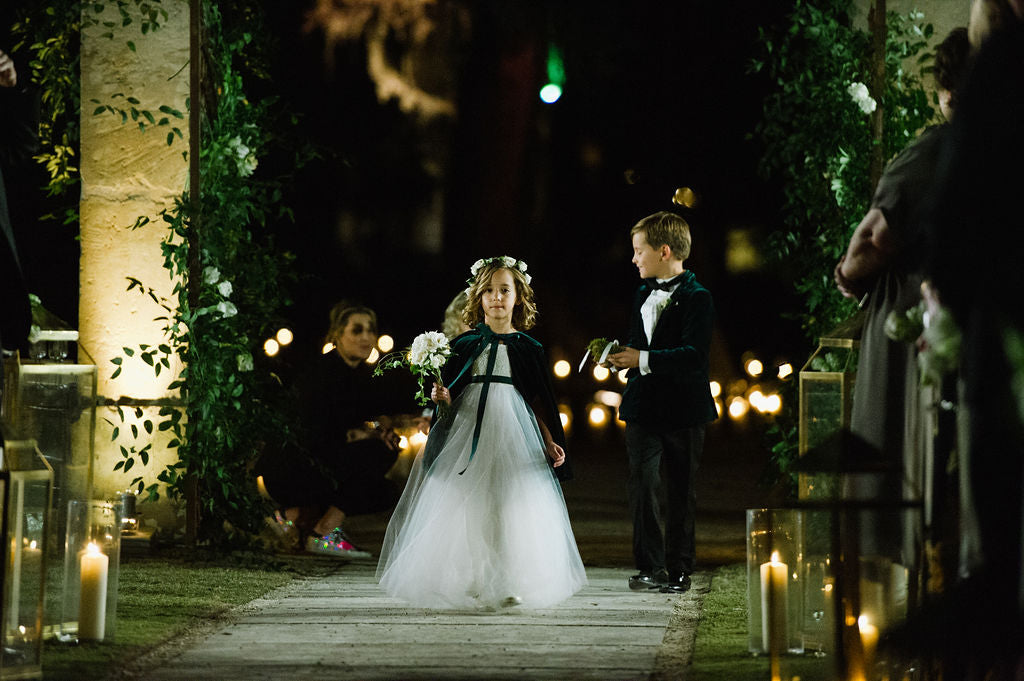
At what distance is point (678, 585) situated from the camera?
5570 mm

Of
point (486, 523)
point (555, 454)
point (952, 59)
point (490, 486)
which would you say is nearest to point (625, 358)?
point (555, 454)

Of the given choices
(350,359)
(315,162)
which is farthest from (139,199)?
(315,162)

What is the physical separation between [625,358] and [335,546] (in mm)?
2163

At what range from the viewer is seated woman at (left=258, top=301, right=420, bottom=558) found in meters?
7.01

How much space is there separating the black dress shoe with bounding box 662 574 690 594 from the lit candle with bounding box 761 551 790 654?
1.38 m

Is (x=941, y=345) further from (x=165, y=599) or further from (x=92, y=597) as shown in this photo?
(x=165, y=599)

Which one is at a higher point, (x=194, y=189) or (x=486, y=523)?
(x=194, y=189)

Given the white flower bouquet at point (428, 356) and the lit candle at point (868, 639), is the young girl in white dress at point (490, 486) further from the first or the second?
the lit candle at point (868, 639)

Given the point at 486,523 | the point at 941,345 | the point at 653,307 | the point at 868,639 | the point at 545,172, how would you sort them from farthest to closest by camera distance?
the point at 545,172
the point at 653,307
the point at 486,523
the point at 868,639
the point at 941,345

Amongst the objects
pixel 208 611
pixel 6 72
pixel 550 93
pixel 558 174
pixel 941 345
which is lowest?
pixel 208 611

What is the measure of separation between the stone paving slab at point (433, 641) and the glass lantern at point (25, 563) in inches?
14.8

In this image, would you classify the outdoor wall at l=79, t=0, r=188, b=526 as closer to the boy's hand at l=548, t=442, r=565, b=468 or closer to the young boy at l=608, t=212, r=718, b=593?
the boy's hand at l=548, t=442, r=565, b=468

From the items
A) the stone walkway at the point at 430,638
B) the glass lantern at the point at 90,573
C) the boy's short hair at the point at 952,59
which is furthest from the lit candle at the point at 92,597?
the boy's short hair at the point at 952,59

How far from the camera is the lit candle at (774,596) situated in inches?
153
